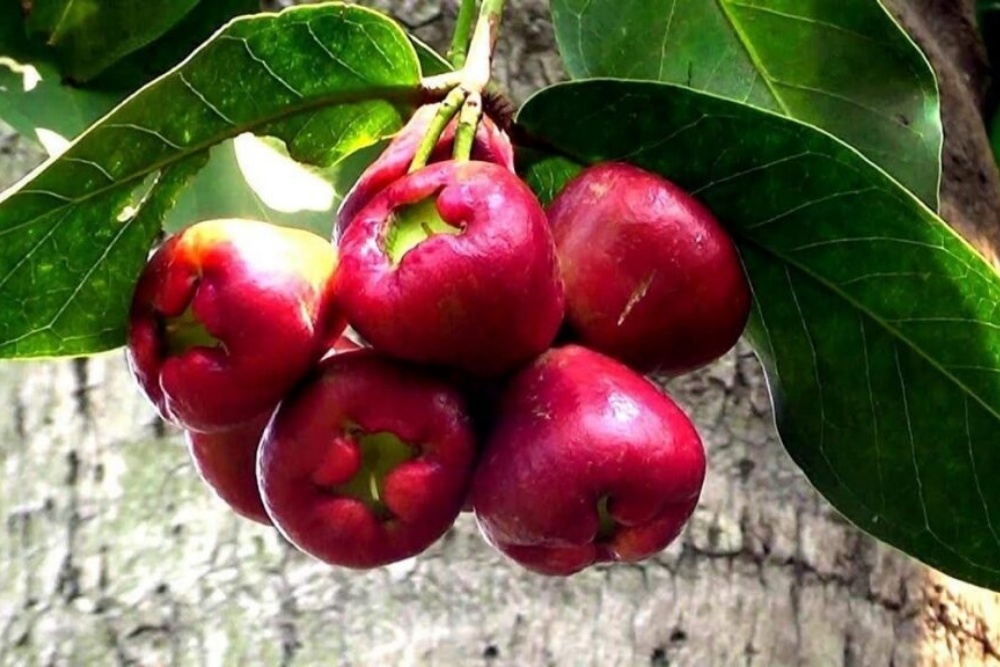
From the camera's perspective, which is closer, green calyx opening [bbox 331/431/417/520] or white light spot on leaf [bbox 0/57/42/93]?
green calyx opening [bbox 331/431/417/520]

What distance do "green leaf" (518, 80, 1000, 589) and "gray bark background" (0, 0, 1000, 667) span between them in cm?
37

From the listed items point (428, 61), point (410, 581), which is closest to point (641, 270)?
point (428, 61)

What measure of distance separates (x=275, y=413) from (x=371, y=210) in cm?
7

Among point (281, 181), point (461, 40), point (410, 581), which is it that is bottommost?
point (410, 581)

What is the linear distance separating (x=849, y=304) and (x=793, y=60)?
0.57 ft

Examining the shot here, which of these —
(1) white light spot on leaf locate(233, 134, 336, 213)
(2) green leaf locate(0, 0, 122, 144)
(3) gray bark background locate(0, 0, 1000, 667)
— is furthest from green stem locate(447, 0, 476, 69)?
(3) gray bark background locate(0, 0, 1000, 667)

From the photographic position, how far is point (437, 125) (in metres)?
0.47

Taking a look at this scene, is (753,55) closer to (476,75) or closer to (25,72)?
(476,75)

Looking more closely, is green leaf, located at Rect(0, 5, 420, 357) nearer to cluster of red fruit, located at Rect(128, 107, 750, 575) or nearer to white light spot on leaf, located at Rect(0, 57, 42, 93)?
cluster of red fruit, located at Rect(128, 107, 750, 575)

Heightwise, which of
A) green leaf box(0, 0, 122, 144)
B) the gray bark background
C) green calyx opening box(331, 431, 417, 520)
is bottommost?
the gray bark background

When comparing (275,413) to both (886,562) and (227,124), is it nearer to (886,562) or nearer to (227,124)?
(227,124)

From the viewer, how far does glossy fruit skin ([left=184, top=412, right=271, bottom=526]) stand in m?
0.47

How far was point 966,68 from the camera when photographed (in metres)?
1.44

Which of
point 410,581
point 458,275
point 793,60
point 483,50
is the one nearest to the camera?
point 458,275
